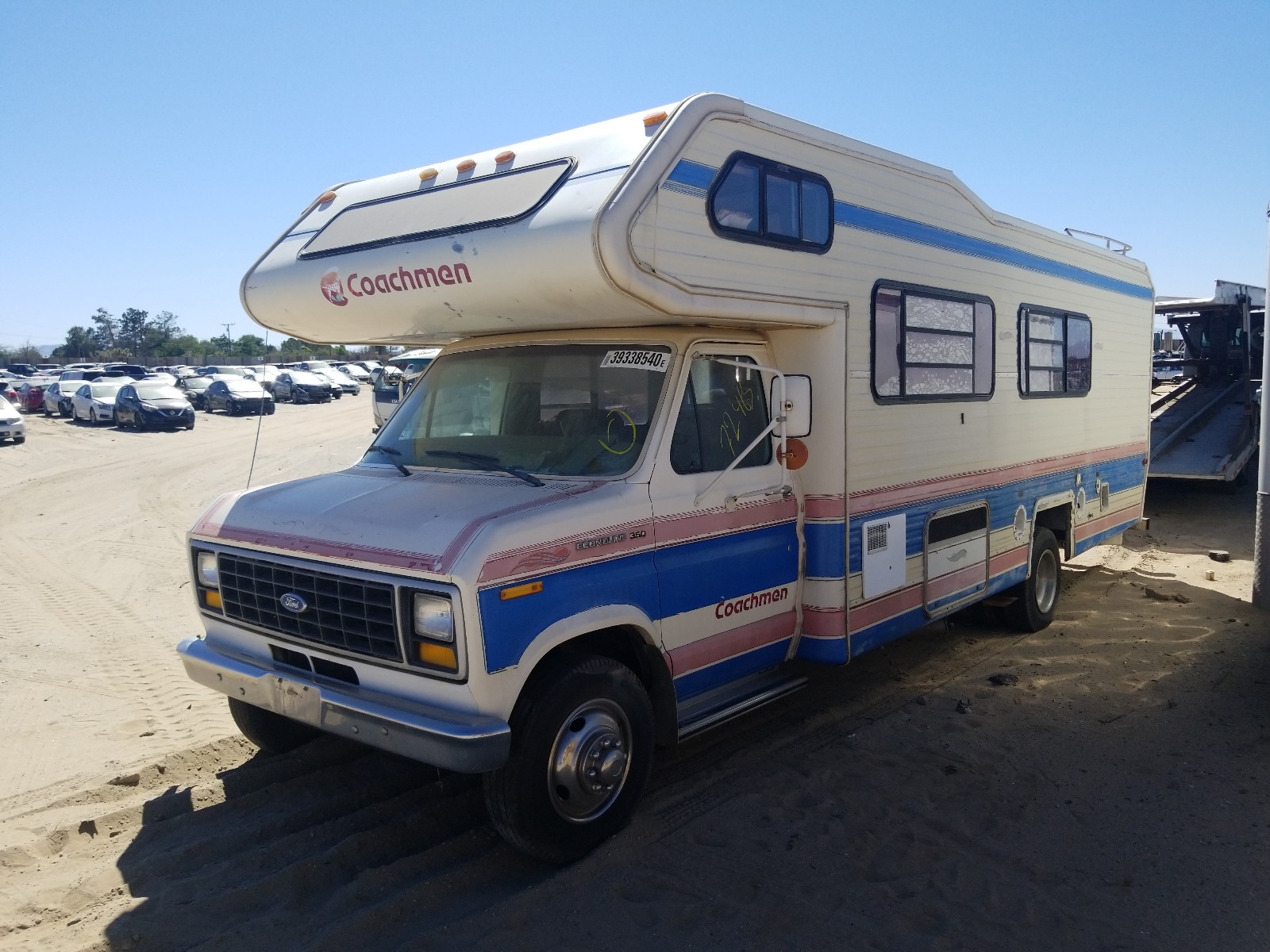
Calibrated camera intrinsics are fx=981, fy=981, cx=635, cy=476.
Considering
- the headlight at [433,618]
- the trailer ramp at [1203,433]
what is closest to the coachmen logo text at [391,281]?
the headlight at [433,618]

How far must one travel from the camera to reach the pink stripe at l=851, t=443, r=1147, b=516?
5.66 meters

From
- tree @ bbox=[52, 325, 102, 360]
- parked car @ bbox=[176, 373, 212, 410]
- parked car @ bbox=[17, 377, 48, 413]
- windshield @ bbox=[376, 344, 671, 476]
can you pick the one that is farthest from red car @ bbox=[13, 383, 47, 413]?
tree @ bbox=[52, 325, 102, 360]

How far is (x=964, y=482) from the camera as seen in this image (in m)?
6.60

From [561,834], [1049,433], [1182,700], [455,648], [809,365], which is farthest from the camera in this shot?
[1049,433]

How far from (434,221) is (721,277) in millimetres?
1458

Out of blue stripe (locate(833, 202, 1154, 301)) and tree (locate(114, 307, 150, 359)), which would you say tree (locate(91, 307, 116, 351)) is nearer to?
tree (locate(114, 307, 150, 359))

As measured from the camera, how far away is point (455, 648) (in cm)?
374

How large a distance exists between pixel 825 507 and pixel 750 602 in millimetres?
744

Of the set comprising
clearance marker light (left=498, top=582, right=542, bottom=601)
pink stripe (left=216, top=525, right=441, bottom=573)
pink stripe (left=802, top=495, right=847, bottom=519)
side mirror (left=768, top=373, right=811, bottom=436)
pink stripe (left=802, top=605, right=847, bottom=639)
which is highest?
side mirror (left=768, top=373, right=811, bottom=436)

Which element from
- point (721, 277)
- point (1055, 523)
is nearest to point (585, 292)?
point (721, 277)

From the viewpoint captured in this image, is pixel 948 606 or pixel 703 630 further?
pixel 948 606

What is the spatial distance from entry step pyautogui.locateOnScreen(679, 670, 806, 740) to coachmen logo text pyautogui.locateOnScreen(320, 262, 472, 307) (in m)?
2.34

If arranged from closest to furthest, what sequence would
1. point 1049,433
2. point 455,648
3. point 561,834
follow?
1. point 455,648
2. point 561,834
3. point 1049,433

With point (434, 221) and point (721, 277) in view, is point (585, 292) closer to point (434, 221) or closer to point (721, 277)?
point (721, 277)
